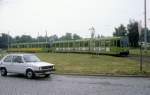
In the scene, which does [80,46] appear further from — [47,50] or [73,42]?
[47,50]

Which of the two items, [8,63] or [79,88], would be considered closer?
[79,88]

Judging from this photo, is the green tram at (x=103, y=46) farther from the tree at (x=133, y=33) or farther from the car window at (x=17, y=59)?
the tree at (x=133, y=33)

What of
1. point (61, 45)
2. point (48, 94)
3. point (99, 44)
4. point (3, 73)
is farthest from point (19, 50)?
point (48, 94)

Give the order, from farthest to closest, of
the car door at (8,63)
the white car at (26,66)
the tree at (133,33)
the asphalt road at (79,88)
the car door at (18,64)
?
1. the tree at (133,33)
2. the car door at (8,63)
3. the car door at (18,64)
4. the white car at (26,66)
5. the asphalt road at (79,88)

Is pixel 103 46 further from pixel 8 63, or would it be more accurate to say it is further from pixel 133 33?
pixel 133 33

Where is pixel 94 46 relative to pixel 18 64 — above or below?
above

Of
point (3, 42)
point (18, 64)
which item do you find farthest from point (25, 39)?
point (18, 64)

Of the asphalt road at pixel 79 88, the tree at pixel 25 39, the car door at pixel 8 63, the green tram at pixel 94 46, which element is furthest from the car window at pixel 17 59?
the tree at pixel 25 39

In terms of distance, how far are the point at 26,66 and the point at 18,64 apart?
3.21ft

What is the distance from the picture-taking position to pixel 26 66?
19.5 metres

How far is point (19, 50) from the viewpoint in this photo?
251 feet

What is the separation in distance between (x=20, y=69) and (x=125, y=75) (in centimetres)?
716

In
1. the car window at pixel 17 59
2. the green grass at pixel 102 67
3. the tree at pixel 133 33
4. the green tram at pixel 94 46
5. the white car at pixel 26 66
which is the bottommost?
the green grass at pixel 102 67

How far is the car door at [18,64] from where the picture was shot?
65.1 feet
